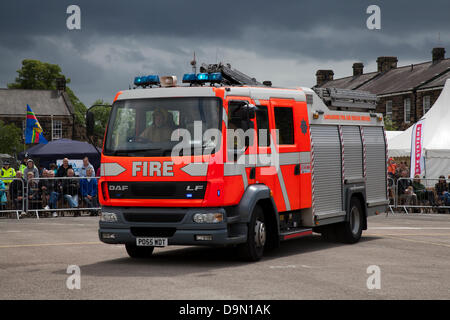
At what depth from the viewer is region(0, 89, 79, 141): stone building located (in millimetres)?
85438

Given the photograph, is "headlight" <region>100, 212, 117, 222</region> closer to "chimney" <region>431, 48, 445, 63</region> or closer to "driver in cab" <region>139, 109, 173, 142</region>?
"driver in cab" <region>139, 109, 173, 142</region>

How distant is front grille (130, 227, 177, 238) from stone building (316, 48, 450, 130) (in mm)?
47811

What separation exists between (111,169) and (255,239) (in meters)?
2.58

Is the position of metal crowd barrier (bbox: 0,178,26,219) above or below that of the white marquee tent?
below

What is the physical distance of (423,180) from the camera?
2809cm

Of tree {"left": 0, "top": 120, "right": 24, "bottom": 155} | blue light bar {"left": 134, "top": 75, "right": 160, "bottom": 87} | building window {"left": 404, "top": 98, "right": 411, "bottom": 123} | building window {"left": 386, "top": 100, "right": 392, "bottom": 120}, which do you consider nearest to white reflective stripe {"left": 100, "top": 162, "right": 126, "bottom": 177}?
blue light bar {"left": 134, "top": 75, "right": 160, "bottom": 87}

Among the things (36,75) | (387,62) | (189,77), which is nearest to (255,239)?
(189,77)

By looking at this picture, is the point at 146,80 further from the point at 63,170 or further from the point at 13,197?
the point at 63,170

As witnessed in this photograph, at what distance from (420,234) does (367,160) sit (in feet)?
10.3

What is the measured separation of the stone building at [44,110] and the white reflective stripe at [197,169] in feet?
246

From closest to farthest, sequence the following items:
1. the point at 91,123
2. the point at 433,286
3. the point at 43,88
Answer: the point at 433,286, the point at 91,123, the point at 43,88

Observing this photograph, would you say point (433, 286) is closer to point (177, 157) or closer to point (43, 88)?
point (177, 157)

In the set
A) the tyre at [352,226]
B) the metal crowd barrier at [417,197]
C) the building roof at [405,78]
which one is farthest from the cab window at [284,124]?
the building roof at [405,78]
